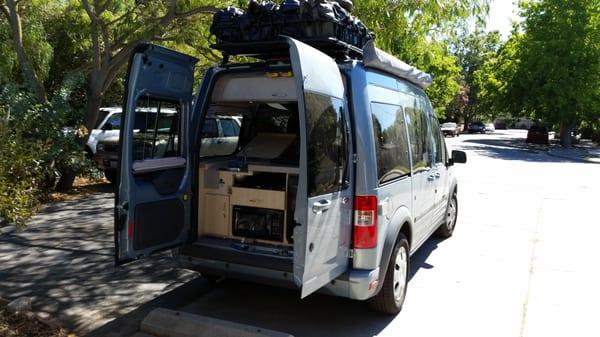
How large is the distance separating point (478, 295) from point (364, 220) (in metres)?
2.06

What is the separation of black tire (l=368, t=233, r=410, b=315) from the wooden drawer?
1.08 meters

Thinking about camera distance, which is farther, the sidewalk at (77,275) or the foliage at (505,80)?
the foliage at (505,80)

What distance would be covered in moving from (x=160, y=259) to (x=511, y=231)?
218 inches

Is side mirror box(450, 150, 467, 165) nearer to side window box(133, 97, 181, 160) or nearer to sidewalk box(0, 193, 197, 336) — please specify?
sidewalk box(0, 193, 197, 336)

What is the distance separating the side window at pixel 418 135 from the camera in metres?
5.12

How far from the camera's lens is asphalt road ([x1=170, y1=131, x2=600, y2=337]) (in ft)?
14.5

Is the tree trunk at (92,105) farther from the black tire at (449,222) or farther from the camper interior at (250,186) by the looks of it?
the black tire at (449,222)

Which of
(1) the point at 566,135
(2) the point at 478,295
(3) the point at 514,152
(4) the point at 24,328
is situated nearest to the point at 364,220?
(2) the point at 478,295

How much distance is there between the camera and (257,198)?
4.51 m

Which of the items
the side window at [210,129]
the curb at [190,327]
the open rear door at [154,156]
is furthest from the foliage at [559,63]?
the curb at [190,327]

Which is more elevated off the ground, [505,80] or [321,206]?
[505,80]

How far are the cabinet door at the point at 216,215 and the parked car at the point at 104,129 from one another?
25.2 feet

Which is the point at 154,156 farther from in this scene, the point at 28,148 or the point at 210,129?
the point at 28,148

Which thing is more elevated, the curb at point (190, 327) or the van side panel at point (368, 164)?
the van side panel at point (368, 164)
